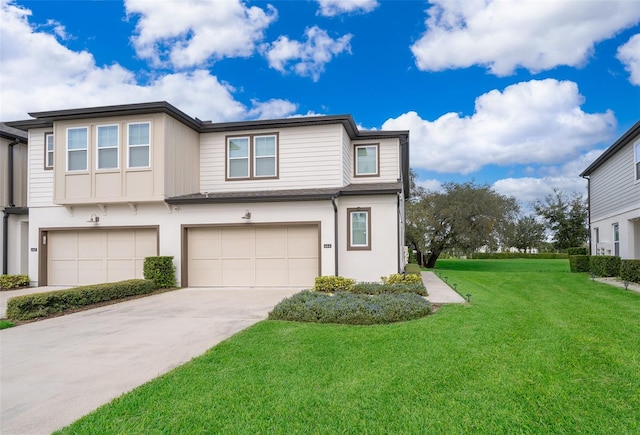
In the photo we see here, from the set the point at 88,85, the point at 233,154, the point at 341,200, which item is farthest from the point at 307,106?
the point at 88,85

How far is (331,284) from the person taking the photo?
39.5ft

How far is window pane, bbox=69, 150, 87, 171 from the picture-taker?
1369 cm

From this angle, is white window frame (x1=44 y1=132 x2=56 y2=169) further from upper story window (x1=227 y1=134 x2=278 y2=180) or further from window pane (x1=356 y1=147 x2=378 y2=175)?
window pane (x1=356 y1=147 x2=378 y2=175)

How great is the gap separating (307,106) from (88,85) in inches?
360

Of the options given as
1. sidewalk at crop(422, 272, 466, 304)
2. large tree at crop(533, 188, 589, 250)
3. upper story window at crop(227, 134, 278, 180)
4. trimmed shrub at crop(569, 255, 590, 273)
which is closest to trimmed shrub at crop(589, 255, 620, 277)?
trimmed shrub at crop(569, 255, 590, 273)

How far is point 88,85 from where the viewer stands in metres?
16.2

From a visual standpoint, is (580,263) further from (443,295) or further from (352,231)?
(352,231)

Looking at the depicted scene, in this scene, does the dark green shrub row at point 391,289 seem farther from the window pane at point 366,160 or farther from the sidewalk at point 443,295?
the window pane at point 366,160

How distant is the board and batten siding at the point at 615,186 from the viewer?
1509cm

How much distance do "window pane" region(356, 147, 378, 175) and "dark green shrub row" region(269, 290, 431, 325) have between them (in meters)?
7.86

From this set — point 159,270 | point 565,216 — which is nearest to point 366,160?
point 159,270

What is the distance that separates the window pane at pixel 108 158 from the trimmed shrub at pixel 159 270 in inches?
130

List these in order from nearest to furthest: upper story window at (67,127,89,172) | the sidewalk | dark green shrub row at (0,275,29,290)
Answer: the sidewalk, upper story window at (67,127,89,172), dark green shrub row at (0,275,29,290)

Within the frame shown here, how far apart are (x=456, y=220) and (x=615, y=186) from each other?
37.8ft
